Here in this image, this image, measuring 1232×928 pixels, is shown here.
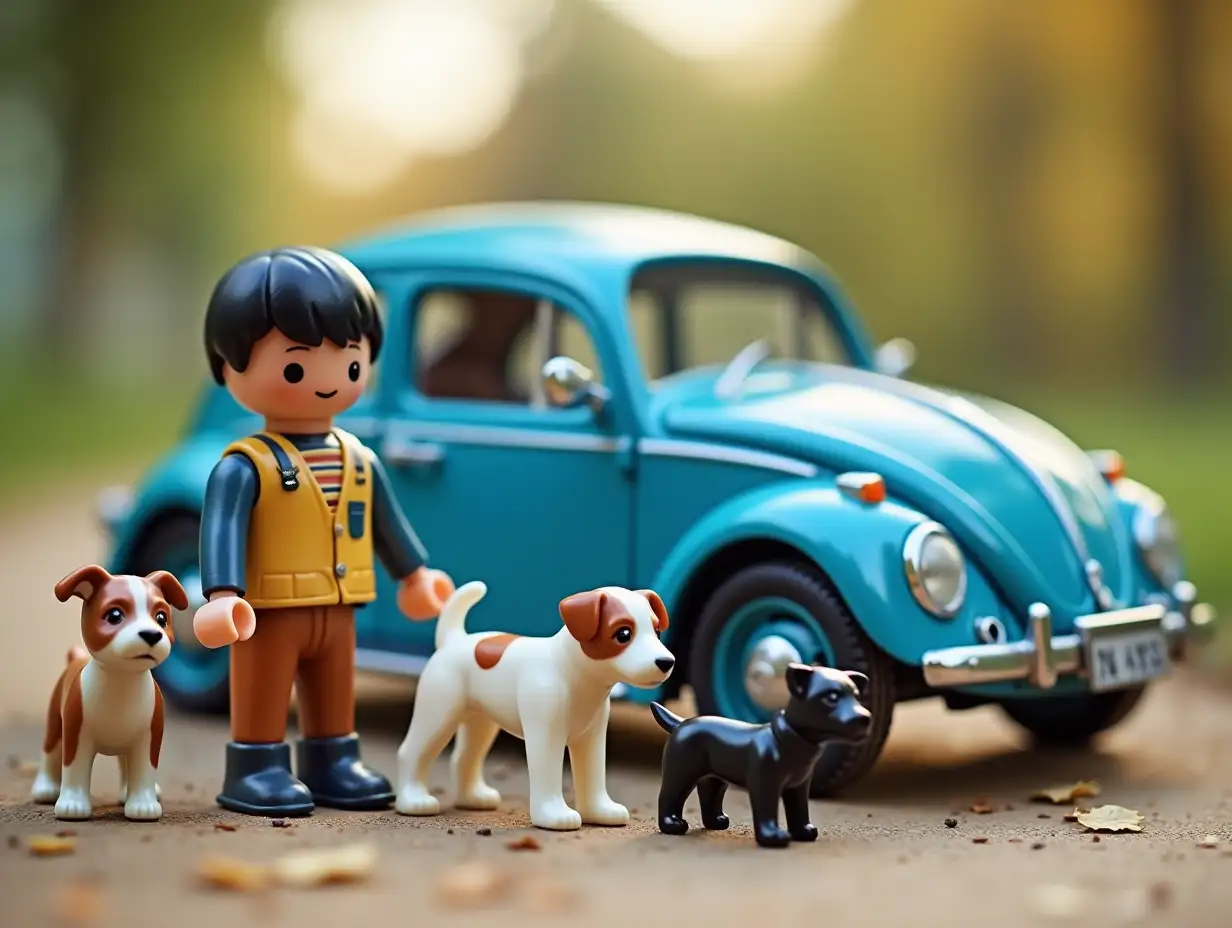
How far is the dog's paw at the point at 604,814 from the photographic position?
209 inches

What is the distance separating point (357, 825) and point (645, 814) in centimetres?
96

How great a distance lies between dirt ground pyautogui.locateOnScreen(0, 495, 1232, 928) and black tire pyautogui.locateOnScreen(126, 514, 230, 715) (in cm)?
20

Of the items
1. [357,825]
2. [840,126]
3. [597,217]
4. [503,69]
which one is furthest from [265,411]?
[503,69]

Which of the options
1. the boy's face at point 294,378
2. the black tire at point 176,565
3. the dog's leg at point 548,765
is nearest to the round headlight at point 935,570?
the dog's leg at point 548,765

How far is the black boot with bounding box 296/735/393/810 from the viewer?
222 inches

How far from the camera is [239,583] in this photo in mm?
5250

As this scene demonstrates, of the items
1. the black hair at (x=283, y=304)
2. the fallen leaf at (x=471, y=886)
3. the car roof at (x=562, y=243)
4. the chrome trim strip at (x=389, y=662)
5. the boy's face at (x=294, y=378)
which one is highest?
the car roof at (x=562, y=243)

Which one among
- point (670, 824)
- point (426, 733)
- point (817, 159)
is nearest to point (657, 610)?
point (670, 824)

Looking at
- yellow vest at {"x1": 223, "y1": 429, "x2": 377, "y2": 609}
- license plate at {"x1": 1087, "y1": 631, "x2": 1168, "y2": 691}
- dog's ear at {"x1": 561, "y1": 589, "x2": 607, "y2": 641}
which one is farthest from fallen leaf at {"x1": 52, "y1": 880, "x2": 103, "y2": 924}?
license plate at {"x1": 1087, "y1": 631, "x2": 1168, "y2": 691}

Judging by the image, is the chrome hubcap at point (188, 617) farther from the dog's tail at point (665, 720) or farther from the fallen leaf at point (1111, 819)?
the fallen leaf at point (1111, 819)

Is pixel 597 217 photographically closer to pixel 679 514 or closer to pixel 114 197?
pixel 679 514

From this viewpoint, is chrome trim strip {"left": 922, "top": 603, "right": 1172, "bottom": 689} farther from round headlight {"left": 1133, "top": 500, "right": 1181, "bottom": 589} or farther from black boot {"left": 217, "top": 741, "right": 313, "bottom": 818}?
black boot {"left": 217, "top": 741, "right": 313, "bottom": 818}

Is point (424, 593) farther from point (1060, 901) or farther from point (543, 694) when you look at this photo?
point (1060, 901)

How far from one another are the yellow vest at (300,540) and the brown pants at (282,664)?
7 cm
